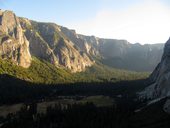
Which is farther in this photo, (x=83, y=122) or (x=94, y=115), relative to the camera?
(x=94, y=115)

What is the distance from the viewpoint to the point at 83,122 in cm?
17750

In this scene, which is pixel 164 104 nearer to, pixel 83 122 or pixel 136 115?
pixel 136 115

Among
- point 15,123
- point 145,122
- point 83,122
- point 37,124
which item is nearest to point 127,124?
point 145,122

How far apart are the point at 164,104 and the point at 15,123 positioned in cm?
8511

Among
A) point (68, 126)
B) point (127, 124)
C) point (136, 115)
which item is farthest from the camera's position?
point (136, 115)

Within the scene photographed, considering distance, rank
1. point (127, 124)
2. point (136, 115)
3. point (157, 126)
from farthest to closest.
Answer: point (136, 115) → point (127, 124) → point (157, 126)

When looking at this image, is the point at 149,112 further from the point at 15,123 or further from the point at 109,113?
the point at 15,123

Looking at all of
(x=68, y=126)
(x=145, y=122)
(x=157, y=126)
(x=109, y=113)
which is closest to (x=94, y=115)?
(x=109, y=113)

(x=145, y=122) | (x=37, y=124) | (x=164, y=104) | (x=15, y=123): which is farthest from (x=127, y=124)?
(x=15, y=123)

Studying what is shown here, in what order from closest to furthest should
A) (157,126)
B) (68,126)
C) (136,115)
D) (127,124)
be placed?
(157,126)
(127,124)
(68,126)
(136,115)

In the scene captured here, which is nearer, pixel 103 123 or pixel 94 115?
pixel 103 123

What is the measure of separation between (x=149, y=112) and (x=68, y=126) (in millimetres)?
46664

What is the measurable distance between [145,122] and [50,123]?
2193 inches

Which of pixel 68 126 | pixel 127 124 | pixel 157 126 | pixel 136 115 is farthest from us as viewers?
pixel 136 115
